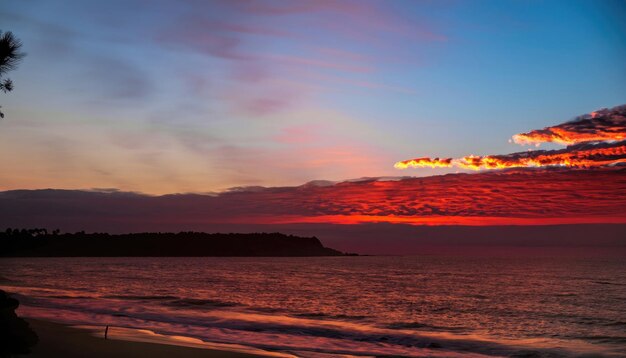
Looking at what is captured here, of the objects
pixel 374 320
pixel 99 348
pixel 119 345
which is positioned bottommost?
pixel 374 320

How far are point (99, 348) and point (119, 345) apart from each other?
3.93 feet

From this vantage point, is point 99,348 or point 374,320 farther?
point 374,320

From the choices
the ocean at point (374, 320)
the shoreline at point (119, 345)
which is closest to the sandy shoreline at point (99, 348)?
the shoreline at point (119, 345)

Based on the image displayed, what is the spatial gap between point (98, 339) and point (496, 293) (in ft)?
171

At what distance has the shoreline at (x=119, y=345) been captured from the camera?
18406 millimetres

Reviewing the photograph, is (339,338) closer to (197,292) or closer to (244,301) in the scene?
(244,301)

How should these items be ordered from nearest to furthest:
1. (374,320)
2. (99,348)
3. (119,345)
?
(99,348), (119,345), (374,320)

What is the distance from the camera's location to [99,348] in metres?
19.4

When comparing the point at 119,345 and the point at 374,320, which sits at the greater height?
the point at 119,345

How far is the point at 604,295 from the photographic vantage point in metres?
60.8

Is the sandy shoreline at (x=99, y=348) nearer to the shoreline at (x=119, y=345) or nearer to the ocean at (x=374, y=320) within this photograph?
the shoreline at (x=119, y=345)

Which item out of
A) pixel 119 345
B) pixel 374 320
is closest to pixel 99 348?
pixel 119 345

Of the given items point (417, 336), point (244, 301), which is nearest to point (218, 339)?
point (417, 336)

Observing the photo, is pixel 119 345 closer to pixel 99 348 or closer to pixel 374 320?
pixel 99 348
